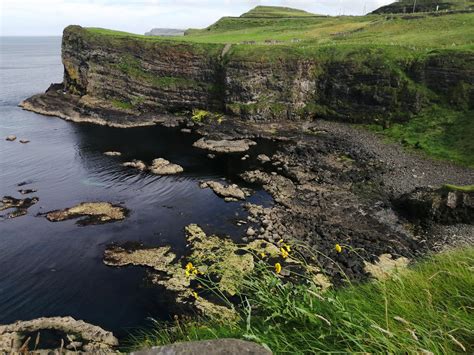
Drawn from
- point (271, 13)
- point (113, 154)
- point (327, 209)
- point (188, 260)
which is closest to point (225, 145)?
point (113, 154)

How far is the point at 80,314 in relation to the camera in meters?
23.5

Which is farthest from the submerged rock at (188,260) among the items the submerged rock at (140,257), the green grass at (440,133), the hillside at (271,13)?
the hillside at (271,13)

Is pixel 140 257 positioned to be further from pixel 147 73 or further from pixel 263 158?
pixel 147 73

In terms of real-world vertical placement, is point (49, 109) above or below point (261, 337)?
below

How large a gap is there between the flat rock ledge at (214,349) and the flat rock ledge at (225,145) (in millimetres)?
52583

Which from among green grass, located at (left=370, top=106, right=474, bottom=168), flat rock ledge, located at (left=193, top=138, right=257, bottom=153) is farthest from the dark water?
green grass, located at (left=370, top=106, right=474, bottom=168)

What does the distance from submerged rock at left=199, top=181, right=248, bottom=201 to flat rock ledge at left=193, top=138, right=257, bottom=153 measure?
12.8m

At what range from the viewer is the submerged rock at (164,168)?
49.1 metres

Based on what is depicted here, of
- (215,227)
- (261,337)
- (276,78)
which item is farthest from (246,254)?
(276,78)

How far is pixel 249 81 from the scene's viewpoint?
71.5m

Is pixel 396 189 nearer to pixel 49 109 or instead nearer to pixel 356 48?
pixel 356 48

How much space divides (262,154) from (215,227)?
74.1 feet

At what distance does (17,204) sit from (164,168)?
17.9 metres

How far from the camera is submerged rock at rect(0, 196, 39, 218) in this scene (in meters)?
36.9
